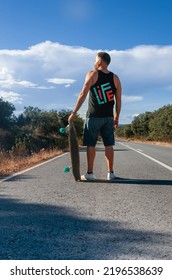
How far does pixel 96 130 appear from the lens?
24.9 ft

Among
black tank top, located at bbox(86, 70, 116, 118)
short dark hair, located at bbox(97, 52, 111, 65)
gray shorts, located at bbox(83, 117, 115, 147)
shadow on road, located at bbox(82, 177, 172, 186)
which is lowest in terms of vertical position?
shadow on road, located at bbox(82, 177, 172, 186)

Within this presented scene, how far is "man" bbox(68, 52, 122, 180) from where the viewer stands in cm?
733

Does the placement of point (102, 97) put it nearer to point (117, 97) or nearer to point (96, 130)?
point (117, 97)

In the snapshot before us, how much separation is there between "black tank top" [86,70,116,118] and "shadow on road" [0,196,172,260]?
2.96 m

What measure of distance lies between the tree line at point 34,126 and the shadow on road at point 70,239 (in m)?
33.0

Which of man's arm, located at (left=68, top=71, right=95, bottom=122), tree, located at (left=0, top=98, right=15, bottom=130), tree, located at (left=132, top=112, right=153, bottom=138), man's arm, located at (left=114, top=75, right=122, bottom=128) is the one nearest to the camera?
man's arm, located at (left=68, top=71, right=95, bottom=122)

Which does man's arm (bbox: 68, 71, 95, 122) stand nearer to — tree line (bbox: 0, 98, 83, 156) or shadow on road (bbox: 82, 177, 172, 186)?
shadow on road (bbox: 82, 177, 172, 186)

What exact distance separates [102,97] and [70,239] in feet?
13.2

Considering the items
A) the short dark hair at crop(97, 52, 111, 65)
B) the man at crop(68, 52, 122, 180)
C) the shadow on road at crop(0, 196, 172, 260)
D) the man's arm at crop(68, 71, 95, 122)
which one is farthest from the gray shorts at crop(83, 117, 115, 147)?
the shadow on road at crop(0, 196, 172, 260)

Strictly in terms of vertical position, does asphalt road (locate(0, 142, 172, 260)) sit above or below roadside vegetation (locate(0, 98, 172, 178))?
below

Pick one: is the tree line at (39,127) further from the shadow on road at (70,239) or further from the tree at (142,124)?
the shadow on road at (70,239)
